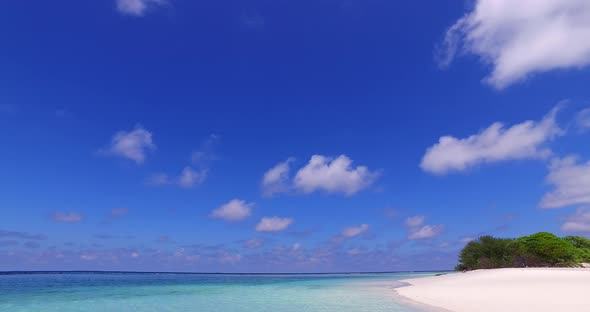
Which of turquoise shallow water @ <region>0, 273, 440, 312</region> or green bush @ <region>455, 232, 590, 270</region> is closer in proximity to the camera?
turquoise shallow water @ <region>0, 273, 440, 312</region>

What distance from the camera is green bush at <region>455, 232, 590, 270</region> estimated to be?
169 ft

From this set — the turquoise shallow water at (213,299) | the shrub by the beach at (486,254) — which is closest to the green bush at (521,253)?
the shrub by the beach at (486,254)

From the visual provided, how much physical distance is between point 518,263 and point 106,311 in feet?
185

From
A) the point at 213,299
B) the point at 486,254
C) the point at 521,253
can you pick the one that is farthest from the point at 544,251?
the point at 213,299

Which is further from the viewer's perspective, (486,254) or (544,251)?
(486,254)

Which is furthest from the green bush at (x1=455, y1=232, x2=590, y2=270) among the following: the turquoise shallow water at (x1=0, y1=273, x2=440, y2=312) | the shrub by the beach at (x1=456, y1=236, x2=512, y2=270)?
the turquoise shallow water at (x1=0, y1=273, x2=440, y2=312)

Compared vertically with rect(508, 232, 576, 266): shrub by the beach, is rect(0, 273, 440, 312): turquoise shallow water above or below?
below

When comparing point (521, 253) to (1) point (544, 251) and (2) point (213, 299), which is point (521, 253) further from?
(2) point (213, 299)

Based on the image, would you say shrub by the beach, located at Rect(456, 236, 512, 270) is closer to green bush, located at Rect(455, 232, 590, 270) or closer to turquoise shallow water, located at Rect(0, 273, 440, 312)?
green bush, located at Rect(455, 232, 590, 270)

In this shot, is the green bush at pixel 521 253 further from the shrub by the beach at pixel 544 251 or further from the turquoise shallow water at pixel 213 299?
the turquoise shallow water at pixel 213 299

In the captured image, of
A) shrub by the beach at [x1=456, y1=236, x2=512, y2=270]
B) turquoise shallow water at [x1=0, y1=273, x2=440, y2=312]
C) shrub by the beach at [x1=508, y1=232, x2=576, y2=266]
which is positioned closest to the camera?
turquoise shallow water at [x1=0, y1=273, x2=440, y2=312]

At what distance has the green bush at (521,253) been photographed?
2030 inches

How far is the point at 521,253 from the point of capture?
177 ft

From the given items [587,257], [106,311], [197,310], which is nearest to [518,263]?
[587,257]
